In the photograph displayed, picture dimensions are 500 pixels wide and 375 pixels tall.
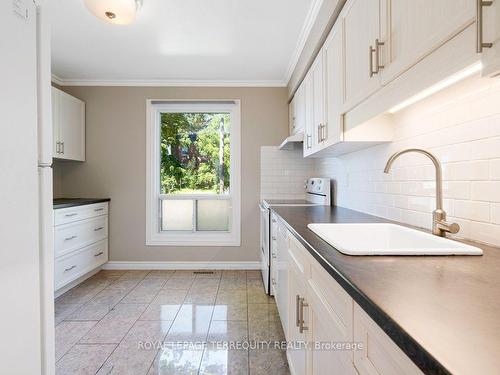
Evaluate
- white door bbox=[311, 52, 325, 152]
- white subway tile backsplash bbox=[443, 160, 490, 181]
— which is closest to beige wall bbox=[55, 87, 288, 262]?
white door bbox=[311, 52, 325, 152]

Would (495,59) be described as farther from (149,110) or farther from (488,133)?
A: (149,110)

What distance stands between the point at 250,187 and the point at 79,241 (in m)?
2.00

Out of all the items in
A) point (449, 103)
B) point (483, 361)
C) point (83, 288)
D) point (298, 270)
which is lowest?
point (83, 288)

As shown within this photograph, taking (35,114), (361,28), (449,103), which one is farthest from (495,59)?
(35,114)

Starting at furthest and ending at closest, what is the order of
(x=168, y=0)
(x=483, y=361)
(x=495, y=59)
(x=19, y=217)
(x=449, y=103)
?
(x=168, y=0), (x=449, y=103), (x=19, y=217), (x=495, y=59), (x=483, y=361)

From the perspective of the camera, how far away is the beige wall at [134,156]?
3721 mm

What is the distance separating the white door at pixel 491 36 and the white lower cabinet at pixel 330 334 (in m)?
0.61

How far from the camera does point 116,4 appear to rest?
195 cm

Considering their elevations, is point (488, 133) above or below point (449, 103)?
below

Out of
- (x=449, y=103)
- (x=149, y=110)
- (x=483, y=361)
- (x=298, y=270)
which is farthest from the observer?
(x=149, y=110)

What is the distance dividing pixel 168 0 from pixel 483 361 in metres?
2.48

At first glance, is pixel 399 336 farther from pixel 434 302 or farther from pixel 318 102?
pixel 318 102

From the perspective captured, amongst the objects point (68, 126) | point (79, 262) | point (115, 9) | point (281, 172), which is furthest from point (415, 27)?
point (68, 126)

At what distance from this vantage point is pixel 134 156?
373cm
